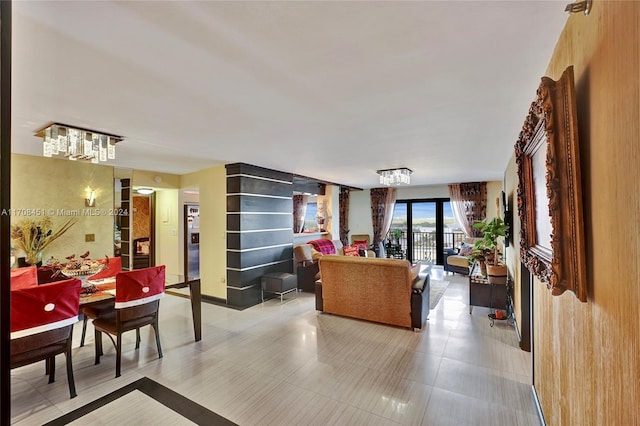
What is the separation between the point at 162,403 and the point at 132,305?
37.5 inches

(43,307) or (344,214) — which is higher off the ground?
(344,214)

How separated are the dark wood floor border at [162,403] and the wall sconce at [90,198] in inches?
124

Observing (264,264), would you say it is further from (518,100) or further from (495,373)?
(518,100)

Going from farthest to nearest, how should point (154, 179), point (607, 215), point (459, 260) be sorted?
point (459, 260)
point (154, 179)
point (607, 215)

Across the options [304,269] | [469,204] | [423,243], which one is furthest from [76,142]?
[423,243]

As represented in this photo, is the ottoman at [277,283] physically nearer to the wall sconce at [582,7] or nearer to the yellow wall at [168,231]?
the yellow wall at [168,231]

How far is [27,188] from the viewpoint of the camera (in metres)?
3.71

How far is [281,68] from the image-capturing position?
1.67 metres

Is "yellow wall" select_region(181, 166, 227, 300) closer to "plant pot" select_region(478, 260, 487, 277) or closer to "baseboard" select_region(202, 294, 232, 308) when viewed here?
"baseboard" select_region(202, 294, 232, 308)

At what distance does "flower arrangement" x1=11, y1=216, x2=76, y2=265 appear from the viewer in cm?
359

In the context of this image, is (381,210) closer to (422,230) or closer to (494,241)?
(422,230)

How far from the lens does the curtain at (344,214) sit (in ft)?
29.7

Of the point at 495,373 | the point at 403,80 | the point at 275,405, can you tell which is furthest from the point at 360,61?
the point at 495,373

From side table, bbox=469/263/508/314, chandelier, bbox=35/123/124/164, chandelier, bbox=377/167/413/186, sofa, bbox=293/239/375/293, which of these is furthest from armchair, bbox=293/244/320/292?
chandelier, bbox=35/123/124/164
